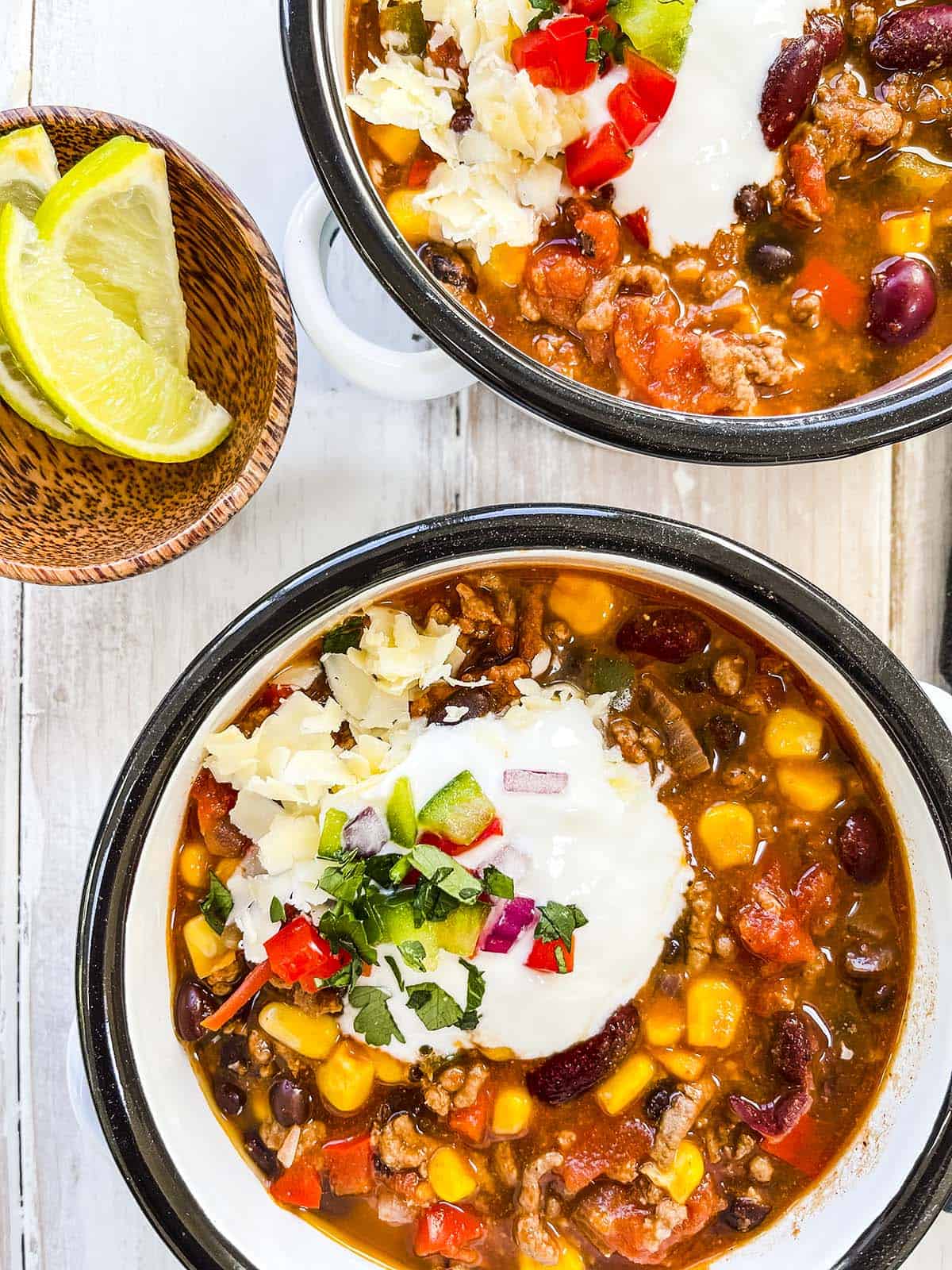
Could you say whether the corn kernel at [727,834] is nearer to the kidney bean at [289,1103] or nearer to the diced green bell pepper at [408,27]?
the kidney bean at [289,1103]

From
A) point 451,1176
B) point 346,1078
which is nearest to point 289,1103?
point 346,1078

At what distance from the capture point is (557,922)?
1.89 m

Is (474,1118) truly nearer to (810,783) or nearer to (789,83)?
(810,783)

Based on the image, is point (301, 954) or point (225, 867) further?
point (225, 867)

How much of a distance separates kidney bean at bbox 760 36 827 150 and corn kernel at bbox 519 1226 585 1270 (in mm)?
1941

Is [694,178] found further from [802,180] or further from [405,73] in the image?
[405,73]

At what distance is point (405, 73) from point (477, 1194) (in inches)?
76.3

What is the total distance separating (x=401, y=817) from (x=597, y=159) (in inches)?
43.8

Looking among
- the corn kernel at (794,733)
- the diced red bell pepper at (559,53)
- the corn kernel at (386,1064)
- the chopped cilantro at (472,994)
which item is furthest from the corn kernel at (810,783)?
the diced red bell pepper at (559,53)

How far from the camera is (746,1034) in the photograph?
6.71ft

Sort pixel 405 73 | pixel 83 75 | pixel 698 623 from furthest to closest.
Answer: pixel 83 75
pixel 698 623
pixel 405 73

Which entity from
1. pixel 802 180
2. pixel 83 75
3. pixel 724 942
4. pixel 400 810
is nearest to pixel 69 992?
pixel 400 810

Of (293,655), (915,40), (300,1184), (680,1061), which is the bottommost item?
(300,1184)

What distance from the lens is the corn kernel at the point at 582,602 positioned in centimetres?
196
